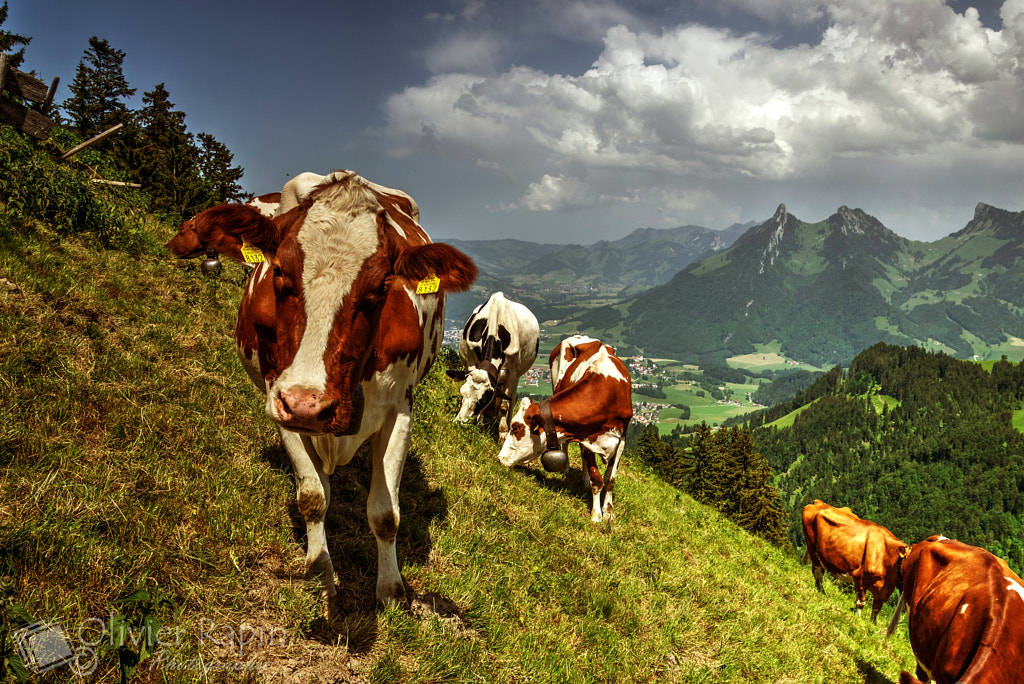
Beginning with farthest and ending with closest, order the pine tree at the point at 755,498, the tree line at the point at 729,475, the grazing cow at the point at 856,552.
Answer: the tree line at the point at 729,475
the pine tree at the point at 755,498
the grazing cow at the point at 856,552

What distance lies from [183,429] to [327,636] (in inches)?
105

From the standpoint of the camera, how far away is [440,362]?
1402 centimetres

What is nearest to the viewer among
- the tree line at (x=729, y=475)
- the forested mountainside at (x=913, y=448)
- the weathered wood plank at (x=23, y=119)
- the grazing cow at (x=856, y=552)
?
the weathered wood plank at (x=23, y=119)

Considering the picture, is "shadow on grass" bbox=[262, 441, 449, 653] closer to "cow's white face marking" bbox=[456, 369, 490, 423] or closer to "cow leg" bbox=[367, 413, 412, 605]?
"cow leg" bbox=[367, 413, 412, 605]

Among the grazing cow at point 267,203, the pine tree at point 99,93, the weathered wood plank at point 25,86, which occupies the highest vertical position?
the pine tree at point 99,93

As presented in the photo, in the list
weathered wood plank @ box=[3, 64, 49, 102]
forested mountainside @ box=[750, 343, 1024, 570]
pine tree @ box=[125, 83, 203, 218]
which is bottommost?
forested mountainside @ box=[750, 343, 1024, 570]

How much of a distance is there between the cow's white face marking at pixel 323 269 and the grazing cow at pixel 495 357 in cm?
697

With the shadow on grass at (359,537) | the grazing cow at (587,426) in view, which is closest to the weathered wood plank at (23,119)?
the shadow on grass at (359,537)

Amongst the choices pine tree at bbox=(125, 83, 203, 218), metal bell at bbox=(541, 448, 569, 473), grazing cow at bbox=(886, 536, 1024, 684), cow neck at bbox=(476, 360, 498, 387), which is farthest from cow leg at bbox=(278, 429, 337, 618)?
pine tree at bbox=(125, 83, 203, 218)

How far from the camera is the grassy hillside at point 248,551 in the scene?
2.88 meters

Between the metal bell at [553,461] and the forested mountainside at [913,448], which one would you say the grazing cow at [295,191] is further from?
the forested mountainside at [913,448]

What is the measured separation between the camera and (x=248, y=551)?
3.74 meters

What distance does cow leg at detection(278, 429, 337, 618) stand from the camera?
144 inches

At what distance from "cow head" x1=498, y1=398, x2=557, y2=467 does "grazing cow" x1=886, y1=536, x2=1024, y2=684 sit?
5140 mm
